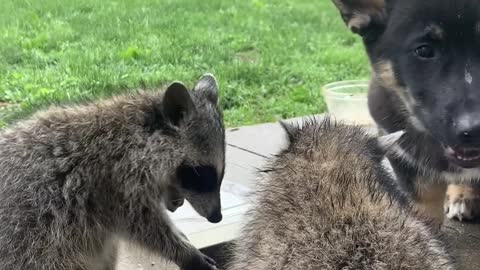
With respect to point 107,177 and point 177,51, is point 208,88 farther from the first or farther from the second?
point 177,51

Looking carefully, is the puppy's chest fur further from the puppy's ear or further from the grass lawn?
the grass lawn

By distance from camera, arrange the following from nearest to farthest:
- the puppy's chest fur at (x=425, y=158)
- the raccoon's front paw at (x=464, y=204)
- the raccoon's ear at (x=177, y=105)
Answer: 1. the raccoon's ear at (x=177, y=105)
2. the puppy's chest fur at (x=425, y=158)
3. the raccoon's front paw at (x=464, y=204)

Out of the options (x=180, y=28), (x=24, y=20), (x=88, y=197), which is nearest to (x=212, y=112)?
(x=88, y=197)

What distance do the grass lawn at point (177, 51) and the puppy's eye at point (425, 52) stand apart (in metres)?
2.63

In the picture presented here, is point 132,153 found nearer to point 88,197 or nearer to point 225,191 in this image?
point 88,197

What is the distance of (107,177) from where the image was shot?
10.3 ft

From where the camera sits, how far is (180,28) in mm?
10188

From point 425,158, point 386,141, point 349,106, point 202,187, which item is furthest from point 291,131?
point 349,106

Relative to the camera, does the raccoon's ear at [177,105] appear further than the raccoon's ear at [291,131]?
Yes

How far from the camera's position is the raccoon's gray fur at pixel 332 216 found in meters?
2.24

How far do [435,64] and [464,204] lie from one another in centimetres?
118

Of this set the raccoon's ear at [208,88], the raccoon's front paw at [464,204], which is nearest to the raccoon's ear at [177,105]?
the raccoon's ear at [208,88]

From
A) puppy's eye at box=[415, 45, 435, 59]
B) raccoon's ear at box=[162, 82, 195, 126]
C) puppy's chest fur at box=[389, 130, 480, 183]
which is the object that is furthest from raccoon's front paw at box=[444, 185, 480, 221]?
raccoon's ear at box=[162, 82, 195, 126]

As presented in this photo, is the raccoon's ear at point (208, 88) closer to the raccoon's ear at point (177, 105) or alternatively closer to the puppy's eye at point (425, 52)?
the raccoon's ear at point (177, 105)
